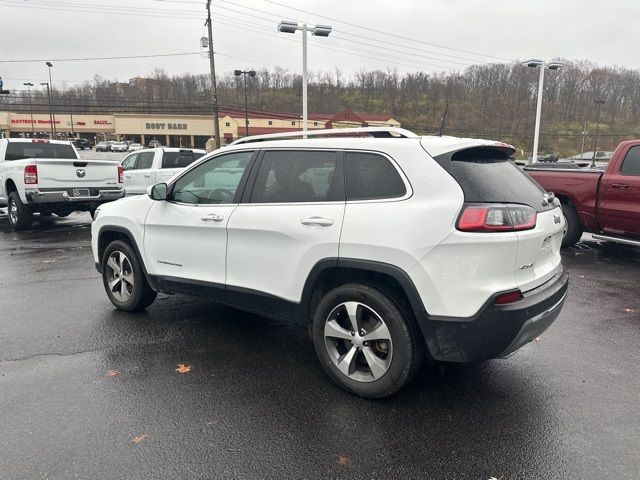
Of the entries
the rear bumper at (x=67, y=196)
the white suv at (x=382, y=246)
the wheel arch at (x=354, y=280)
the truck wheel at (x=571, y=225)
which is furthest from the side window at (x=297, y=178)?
the rear bumper at (x=67, y=196)

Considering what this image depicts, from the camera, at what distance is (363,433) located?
2861 mm

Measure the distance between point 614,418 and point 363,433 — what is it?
164 cm

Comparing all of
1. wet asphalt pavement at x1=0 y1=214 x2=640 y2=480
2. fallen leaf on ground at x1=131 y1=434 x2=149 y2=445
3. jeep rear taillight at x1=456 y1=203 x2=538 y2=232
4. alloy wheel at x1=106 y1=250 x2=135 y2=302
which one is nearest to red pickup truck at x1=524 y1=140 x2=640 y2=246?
wet asphalt pavement at x1=0 y1=214 x2=640 y2=480

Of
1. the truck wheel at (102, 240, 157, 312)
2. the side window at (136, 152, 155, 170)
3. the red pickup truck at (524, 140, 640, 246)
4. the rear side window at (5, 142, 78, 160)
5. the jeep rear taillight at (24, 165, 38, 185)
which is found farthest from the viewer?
the side window at (136, 152, 155, 170)

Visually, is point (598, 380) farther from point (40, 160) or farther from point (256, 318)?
point (40, 160)

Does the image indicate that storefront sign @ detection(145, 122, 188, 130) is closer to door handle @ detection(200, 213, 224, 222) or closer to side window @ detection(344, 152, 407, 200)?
door handle @ detection(200, 213, 224, 222)

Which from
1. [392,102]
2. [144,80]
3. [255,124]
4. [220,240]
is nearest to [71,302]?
[220,240]

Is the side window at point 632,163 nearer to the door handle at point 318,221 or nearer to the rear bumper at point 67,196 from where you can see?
the door handle at point 318,221

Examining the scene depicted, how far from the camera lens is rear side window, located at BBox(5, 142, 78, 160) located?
1109 centimetres

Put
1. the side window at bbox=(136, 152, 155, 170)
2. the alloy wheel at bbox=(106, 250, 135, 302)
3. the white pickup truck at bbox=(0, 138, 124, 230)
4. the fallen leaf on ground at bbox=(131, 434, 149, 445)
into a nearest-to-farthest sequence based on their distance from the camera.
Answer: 1. the fallen leaf on ground at bbox=(131, 434, 149, 445)
2. the alloy wheel at bbox=(106, 250, 135, 302)
3. the white pickup truck at bbox=(0, 138, 124, 230)
4. the side window at bbox=(136, 152, 155, 170)

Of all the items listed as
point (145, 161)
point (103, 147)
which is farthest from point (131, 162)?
point (103, 147)

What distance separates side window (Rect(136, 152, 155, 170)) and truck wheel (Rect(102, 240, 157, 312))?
8771 mm

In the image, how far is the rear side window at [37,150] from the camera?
36.4 feet

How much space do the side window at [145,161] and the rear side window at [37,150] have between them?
1.99 metres
